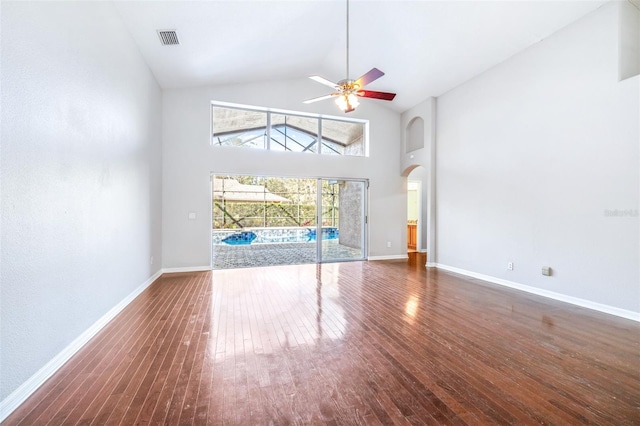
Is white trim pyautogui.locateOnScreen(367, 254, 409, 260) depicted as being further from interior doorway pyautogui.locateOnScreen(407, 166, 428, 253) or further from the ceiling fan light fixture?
the ceiling fan light fixture

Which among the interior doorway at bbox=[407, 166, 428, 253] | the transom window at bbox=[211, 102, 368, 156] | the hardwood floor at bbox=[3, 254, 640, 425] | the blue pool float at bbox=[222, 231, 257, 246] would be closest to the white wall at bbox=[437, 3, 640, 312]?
the hardwood floor at bbox=[3, 254, 640, 425]

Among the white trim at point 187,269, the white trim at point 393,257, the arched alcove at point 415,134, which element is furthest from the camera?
the white trim at point 393,257

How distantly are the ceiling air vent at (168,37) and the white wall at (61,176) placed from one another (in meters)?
0.43

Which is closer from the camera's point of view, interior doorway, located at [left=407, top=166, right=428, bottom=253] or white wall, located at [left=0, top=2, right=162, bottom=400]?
white wall, located at [left=0, top=2, right=162, bottom=400]

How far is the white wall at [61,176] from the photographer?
1.73 meters

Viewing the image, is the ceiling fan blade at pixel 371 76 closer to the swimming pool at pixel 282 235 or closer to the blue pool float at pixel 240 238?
the swimming pool at pixel 282 235

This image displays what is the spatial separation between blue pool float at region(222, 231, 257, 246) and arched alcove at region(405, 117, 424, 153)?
6116 mm

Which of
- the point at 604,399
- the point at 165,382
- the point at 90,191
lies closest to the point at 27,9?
the point at 90,191

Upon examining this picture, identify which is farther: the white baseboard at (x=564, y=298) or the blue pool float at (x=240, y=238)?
the blue pool float at (x=240, y=238)

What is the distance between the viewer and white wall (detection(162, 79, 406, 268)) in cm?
561

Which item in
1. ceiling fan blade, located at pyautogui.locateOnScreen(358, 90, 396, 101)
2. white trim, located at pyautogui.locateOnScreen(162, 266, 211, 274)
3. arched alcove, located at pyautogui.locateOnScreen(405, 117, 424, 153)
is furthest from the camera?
arched alcove, located at pyautogui.locateOnScreen(405, 117, 424, 153)

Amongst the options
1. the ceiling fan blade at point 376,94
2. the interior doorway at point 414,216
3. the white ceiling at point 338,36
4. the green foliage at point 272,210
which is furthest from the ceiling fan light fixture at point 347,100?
the green foliage at point 272,210

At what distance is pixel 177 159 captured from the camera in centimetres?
562

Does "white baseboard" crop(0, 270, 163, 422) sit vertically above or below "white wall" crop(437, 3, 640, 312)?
below
